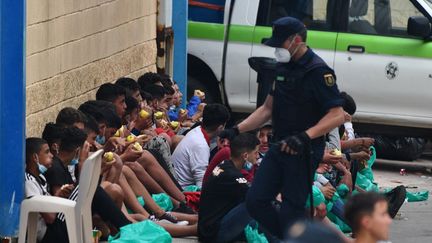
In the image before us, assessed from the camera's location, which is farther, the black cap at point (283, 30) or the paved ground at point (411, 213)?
the paved ground at point (411, 213)

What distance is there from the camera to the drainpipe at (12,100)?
28.4ft

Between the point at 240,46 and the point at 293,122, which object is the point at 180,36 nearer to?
the point at 240,46

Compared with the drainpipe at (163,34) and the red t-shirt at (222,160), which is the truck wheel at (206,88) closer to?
the drainpipe at (163,34)

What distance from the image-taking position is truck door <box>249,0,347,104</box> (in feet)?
50.1

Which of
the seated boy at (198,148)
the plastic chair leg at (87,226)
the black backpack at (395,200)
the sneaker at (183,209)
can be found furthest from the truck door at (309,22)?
the plastic chair leg at (87,226)

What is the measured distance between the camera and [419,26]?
14.8 m

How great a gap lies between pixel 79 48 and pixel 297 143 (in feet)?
12.0

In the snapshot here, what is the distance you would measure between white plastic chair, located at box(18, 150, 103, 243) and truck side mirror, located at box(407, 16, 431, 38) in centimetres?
683

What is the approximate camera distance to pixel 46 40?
10.6 metres

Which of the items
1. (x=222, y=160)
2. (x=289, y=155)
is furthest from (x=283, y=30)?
(x=222, y=160)


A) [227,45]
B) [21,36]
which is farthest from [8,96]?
[227,45]

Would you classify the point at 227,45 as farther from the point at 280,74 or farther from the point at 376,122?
the point at 280,74

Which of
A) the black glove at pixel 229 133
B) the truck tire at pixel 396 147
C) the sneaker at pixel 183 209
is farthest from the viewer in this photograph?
the truck tire at pixel 396 147

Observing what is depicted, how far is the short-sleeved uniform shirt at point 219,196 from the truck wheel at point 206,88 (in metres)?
6.02
